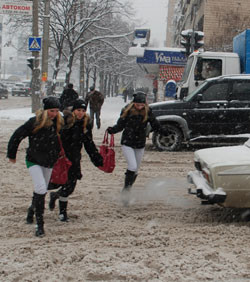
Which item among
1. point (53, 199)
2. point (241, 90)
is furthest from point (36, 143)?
point (241, 90)

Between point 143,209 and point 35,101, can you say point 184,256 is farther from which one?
point 35,101

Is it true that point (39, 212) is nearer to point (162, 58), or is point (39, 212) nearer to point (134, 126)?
point (134, 126)

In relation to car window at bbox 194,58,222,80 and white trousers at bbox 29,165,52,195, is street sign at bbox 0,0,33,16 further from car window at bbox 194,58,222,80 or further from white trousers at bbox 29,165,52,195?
white trousers at bbox 29,165,52,195

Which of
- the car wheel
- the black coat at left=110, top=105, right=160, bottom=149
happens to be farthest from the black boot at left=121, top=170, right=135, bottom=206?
the car wheel

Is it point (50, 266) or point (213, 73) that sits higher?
point (213, 73)

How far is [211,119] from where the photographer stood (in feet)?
39.2

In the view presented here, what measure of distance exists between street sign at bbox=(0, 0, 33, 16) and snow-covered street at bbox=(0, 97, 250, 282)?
1233 centimetres

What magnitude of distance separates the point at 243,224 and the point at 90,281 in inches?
98.5

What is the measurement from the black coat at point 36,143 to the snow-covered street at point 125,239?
0.88 m

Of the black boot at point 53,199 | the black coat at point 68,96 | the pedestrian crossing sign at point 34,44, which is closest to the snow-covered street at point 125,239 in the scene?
the black boot at point 53,199

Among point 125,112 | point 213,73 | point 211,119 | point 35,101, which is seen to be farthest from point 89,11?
point 125,112

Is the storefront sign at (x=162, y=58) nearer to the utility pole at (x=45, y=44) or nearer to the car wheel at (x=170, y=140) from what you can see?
the utility pole at (x=45, y=44)

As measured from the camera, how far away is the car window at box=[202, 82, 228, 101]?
468 inches

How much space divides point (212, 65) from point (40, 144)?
31.1 ft
